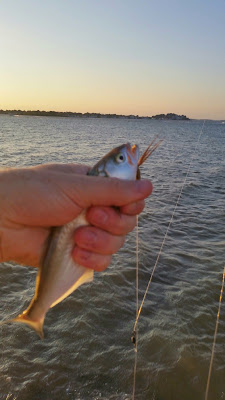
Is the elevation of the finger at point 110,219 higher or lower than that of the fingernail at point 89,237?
higher

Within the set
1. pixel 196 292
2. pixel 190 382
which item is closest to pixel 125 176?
pixel 190 382

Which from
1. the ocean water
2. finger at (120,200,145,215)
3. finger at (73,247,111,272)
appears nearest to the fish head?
finger at (120,200,145,215)

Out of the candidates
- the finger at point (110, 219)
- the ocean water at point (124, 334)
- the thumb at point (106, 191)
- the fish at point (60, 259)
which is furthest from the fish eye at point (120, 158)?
the ocean water at point (124, 334)

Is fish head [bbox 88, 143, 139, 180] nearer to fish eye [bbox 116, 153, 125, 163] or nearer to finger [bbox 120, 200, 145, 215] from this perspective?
fish eye [bbox 116, 153, 125, 163]

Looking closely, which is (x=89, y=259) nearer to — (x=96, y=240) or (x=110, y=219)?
(x=96, y=240)

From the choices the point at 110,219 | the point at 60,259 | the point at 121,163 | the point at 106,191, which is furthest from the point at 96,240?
the point at 121,163

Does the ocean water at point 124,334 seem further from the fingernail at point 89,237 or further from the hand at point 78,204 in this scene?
the fingernail at point 89,237

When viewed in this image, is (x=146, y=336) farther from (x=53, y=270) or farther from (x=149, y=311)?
(x=53, y=270)
